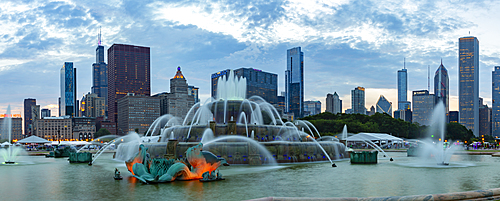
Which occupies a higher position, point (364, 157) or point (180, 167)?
point (180, 167)

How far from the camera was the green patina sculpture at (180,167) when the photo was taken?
16.1 metres

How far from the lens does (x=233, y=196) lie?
1235cm

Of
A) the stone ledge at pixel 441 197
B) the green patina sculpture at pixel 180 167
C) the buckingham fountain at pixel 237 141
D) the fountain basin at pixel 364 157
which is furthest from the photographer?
the fountain basin at pixel 364 157

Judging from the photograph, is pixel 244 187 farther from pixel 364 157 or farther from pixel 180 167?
pixel 364 157

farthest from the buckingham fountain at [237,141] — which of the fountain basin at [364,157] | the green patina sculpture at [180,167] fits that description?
the fountain basin at [364,157]

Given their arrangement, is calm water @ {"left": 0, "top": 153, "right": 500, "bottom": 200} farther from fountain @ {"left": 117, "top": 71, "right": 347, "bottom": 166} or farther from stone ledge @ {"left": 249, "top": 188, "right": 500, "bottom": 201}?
fountain @ {"left": 117, "top": 71, "right": 347, "bottom": 166}

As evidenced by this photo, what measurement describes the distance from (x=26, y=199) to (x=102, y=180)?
505 centimetres

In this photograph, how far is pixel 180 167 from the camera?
16.3 metres

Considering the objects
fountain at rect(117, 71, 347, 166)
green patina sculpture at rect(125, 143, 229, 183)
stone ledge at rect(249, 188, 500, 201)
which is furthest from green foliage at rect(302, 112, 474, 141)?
stone ledge at rect(249, 188, 500, 201)

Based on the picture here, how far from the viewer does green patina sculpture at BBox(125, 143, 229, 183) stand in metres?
16.1

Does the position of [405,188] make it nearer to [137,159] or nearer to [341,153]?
[137,159]

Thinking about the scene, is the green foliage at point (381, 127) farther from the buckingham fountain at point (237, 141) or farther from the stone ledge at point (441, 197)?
the stone ledge at point (441, 197)

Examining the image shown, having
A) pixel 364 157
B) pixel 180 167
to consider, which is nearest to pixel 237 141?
pixel 364 157

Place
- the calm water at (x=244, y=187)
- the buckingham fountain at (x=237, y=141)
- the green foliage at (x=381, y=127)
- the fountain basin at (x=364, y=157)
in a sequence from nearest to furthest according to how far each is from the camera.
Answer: the calm water at (x=244, y=187)
the buckingham fountain at (x=237, y=141)
the fountain basin at (x=364, y=157)
the green foliage at (x=381, y=127)
